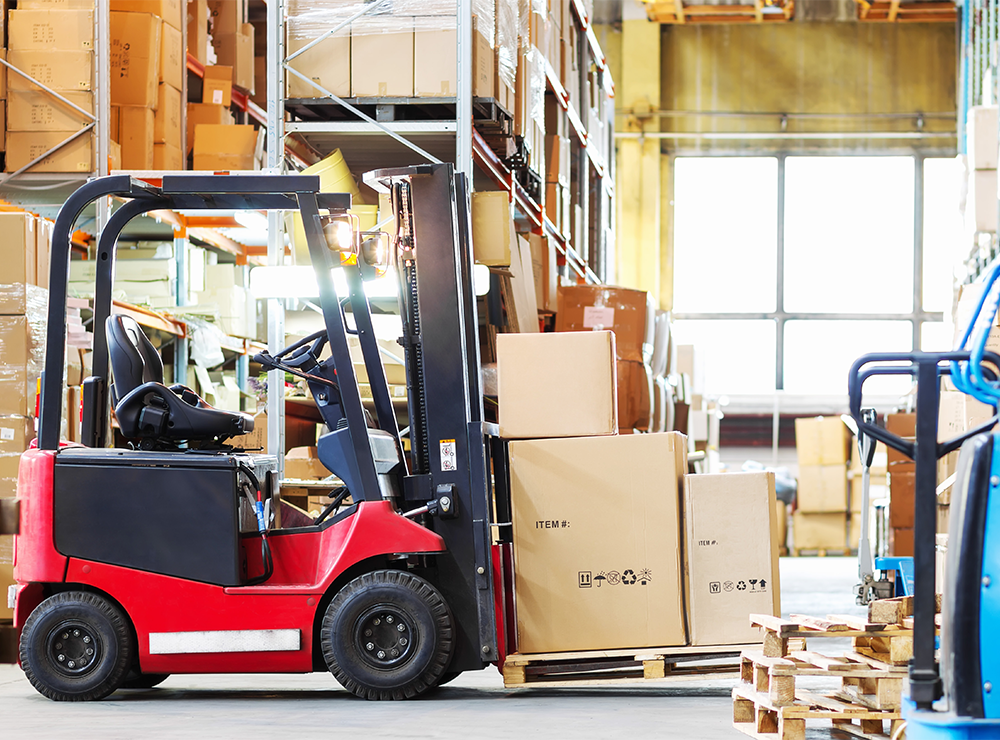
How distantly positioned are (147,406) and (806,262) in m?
15.2

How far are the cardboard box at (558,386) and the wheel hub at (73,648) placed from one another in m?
1.84

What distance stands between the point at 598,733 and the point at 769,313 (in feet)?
50.0

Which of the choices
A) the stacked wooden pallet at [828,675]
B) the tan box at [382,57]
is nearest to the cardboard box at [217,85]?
the tan box at [382,57]

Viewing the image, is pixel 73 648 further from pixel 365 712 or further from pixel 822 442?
pixel 822 442

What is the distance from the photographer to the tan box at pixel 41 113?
768cm

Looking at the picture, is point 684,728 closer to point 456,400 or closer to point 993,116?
point 456,400

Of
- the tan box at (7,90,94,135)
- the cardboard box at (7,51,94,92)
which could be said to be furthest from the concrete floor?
the cardboard box at (7,51,94,92)

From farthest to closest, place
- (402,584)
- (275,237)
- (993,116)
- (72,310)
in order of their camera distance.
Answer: (993,116)
(72,310)
(275,237)
(402,584)

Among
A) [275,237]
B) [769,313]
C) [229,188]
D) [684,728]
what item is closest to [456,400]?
[229,188]

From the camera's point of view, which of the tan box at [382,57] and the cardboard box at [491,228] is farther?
the tan box at [382,57]

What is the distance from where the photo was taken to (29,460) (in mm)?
4980

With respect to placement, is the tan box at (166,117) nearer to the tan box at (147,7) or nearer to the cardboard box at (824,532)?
the tan box at (147,7)

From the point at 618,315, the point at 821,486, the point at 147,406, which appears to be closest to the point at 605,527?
the point at 147,406

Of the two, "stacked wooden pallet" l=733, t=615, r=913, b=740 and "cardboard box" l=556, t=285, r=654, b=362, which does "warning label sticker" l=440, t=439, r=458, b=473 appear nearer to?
"stacked wooden pallet" l=733, t=615, r=913, b=740
